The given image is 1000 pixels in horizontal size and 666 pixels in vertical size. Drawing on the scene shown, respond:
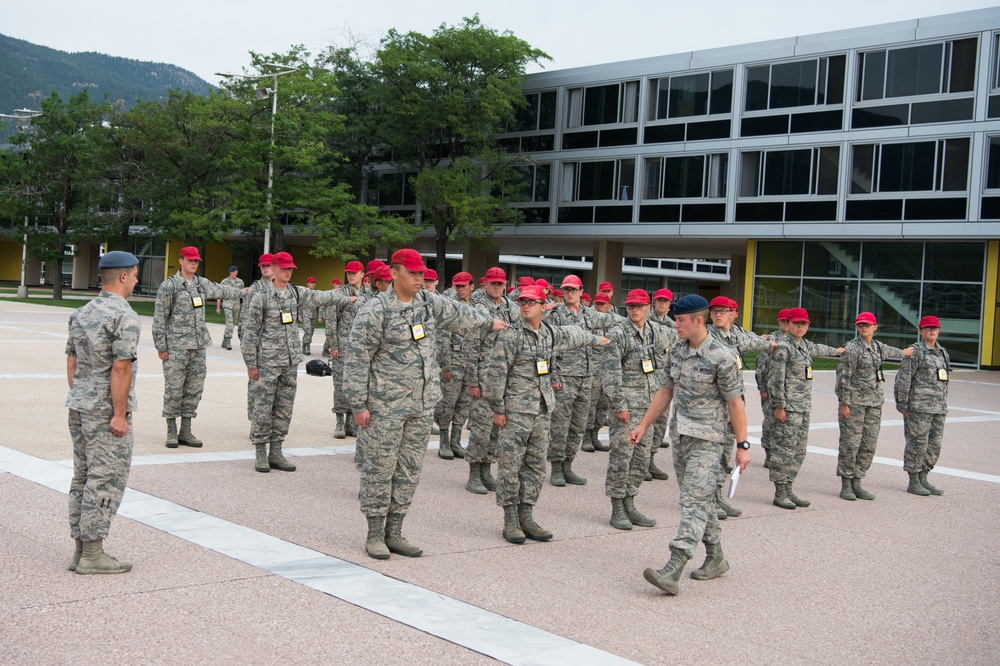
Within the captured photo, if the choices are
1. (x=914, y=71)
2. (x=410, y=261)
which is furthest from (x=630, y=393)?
(x=914, y=71)

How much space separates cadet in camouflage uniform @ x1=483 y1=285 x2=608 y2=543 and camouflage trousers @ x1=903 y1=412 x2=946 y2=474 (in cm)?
516

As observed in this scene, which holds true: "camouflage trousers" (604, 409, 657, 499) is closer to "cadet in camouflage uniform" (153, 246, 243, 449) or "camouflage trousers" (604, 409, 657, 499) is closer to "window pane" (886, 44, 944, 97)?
"cadet in camouflage uniform" (153, 246, 243, 449)

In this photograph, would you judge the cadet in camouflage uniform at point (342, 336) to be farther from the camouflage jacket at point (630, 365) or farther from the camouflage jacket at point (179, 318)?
the camouflage jacket at point (630, 365)

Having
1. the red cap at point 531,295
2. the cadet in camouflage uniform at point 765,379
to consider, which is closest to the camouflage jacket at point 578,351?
the cadet in camouflage uniform at point 765,379

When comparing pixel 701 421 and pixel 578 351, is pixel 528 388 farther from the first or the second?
pixel 578 351

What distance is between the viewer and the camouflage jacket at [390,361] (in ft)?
22.5

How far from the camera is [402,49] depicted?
39906 millimetres

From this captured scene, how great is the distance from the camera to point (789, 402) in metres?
10.0

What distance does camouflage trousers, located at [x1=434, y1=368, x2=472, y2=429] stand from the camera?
1131 centimetres

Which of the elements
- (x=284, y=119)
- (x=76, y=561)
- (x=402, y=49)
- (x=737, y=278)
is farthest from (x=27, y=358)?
(x=737, y=278)

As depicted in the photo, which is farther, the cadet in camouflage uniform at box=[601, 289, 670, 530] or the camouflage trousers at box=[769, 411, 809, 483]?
the camouflage trousers at box=[769, 411, 809, 483]

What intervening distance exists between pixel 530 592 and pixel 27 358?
52.6 ft

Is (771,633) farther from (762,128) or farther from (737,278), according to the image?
(737,278)

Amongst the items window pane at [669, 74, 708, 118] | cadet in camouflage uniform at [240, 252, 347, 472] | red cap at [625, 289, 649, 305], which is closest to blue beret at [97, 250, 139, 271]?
cadet in camouflage uniform at [240, 252, 347, 472]
